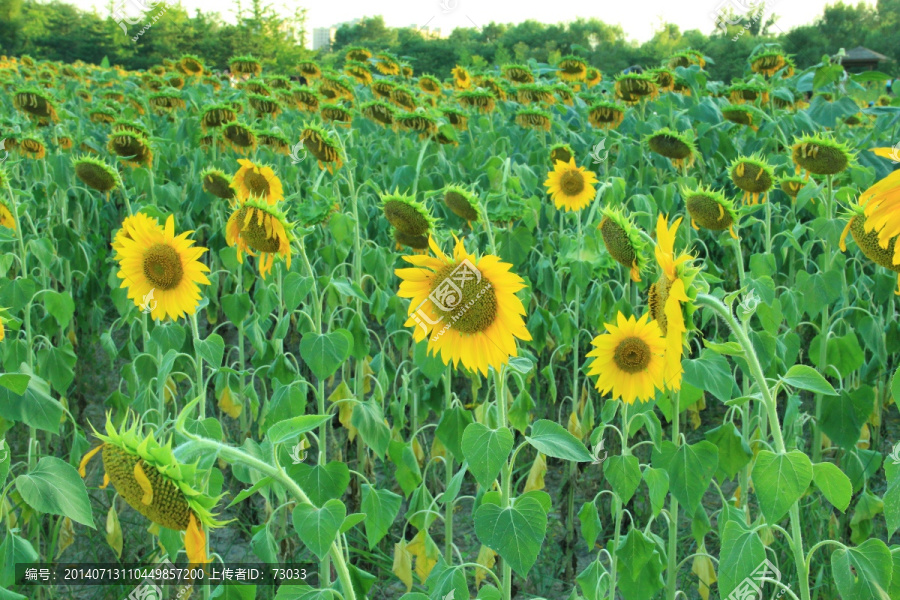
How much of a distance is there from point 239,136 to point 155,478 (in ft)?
8.30

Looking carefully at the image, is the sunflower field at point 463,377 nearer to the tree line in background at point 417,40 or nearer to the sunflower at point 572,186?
the sunflower at point 572,186

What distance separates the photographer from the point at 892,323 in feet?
7.59

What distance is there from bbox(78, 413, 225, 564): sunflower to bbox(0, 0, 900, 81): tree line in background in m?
11.1

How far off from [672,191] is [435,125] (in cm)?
121

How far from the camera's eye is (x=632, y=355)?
164 cm

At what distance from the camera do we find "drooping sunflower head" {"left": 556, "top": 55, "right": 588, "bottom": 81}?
611 cm

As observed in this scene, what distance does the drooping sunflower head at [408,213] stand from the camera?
183 centimetres

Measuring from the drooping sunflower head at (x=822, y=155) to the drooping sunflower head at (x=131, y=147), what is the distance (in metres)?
2.35

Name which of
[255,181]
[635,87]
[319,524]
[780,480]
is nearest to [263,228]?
[255,181]

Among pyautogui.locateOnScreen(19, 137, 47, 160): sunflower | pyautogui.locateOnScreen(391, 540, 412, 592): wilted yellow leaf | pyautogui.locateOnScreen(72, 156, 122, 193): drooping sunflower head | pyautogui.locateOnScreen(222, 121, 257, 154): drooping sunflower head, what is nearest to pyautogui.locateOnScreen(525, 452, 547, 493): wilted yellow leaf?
pyautogui.locateOnScreen(391, 540, 412, 592): wilted yellow leaf

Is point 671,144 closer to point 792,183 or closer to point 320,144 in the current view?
point 792,183

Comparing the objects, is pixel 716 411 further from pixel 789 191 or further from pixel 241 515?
pixel 241 515

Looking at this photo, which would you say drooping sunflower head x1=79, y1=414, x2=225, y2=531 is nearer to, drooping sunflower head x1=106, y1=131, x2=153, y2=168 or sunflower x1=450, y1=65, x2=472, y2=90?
drooping sunflower head x1=106, y1=131, x2=153, y2=168

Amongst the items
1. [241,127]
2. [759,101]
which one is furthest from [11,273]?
[759,101]
